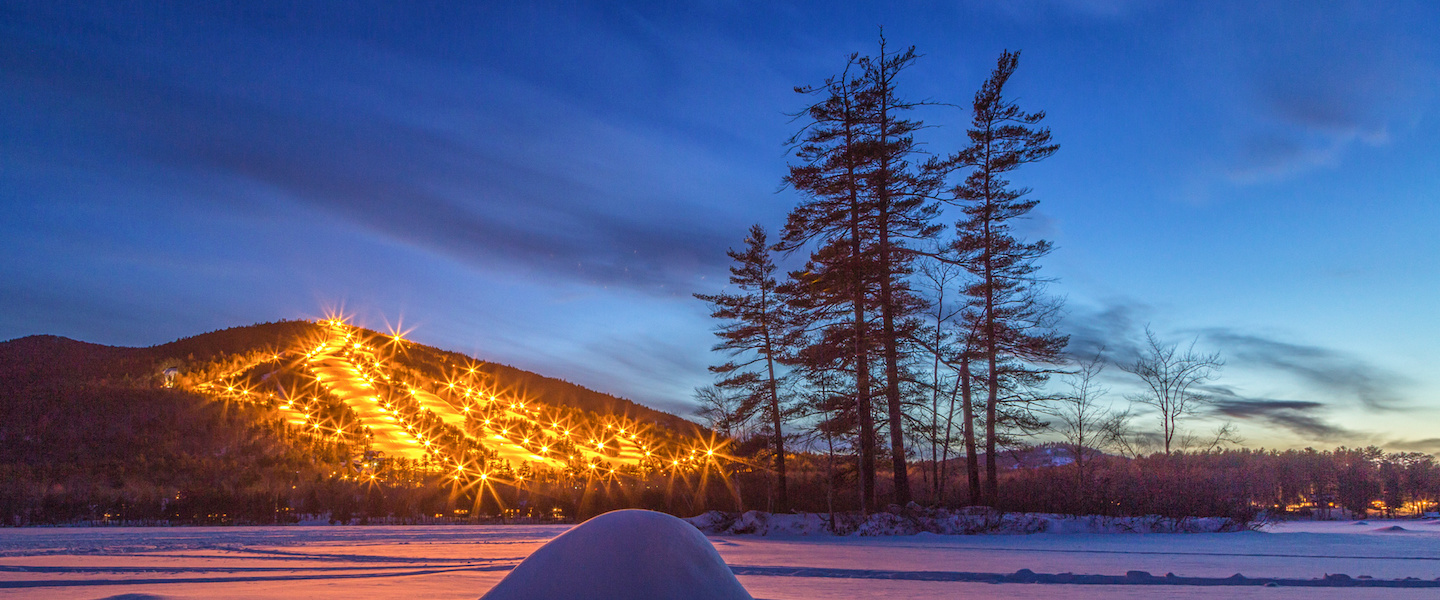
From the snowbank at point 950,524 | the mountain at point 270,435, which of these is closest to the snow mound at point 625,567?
the snowbank at point 950,524

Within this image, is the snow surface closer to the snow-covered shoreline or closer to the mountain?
the snow-covered shoreline

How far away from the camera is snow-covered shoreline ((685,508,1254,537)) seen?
1405 cm

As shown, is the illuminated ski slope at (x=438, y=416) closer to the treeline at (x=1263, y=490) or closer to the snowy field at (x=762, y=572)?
the treeline at (x=1263, y=490)

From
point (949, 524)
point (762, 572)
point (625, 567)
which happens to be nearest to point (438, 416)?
point (949, 524)

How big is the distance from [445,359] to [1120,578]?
1495 inches

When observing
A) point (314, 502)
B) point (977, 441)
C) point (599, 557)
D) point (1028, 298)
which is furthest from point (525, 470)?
point (599, 557)

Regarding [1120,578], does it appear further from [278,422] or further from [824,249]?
[278,422]

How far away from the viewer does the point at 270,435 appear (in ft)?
Result: 64.4

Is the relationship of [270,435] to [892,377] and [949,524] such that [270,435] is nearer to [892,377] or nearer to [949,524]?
[892,377]

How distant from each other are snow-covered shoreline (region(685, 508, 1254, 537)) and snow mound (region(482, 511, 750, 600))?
13672 mm

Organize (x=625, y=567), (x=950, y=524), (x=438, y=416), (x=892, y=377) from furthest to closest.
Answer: (x=438, y=416), (x=892, y=377), (x=950, y=524), (x=625, y=567)

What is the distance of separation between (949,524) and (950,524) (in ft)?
0.07

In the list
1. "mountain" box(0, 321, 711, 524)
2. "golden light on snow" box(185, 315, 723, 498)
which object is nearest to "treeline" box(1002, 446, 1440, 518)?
"golden light on snow" box(185, 315, 723, 498)

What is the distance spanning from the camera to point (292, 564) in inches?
238
